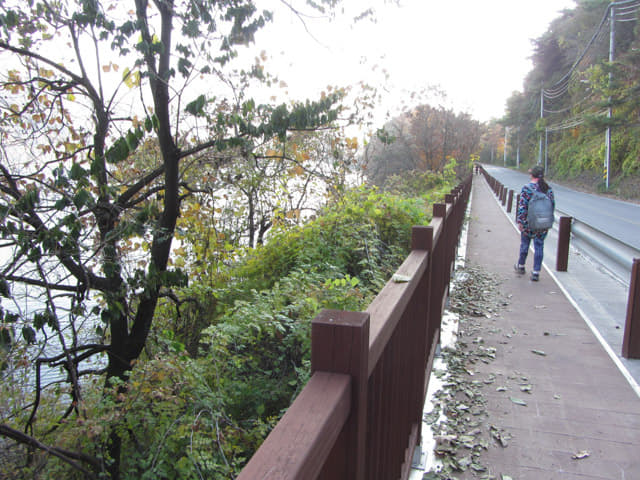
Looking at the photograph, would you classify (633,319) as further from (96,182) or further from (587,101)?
(587,101)

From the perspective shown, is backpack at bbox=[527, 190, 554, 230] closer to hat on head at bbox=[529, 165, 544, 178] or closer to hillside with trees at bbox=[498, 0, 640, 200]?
hat on head at bbox=[529, 165, 544, 178]

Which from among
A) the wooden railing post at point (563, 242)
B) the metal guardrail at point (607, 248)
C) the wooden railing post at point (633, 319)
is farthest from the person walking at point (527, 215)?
the wooden railing post at point (633, 319)

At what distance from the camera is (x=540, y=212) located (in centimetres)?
739

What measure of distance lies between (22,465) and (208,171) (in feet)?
12.1

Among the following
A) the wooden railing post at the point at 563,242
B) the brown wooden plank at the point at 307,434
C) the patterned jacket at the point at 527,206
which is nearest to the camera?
the brown wooden plank at the point at 307,434

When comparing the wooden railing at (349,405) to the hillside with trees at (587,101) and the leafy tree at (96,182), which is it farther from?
the hillside with trees at (587,101)

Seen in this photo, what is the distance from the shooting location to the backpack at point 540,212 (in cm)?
734

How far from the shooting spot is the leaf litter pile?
286 cm

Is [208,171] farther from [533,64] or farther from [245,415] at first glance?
[533,64]

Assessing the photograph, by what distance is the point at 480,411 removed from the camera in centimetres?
352

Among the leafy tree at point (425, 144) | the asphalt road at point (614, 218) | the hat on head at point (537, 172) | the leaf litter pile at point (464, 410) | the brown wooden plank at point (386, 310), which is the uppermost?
the leafy tree at point (425, 144)

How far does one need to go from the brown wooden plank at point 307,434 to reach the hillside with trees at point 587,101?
2912cm

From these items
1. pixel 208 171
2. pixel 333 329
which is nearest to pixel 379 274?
pixel 208 171

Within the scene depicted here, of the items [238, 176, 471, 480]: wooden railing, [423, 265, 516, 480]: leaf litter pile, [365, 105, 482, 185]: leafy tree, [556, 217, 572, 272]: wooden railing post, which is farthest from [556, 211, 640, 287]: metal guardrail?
[365, 105, 482, 185]: leafy tree
